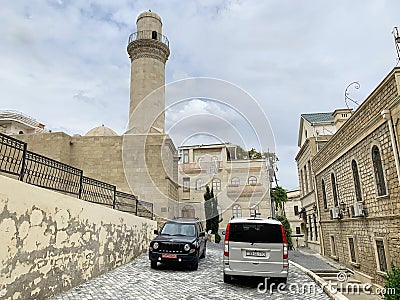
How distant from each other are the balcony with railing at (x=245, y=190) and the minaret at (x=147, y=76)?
39.3ft

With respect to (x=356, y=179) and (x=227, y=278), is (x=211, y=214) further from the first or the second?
(x=227, y=278)

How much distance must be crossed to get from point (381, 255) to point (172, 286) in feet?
26.5

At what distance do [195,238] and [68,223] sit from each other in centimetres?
467

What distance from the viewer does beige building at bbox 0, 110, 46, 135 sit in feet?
149

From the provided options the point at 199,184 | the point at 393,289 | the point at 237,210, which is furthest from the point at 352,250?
the point at 199,184

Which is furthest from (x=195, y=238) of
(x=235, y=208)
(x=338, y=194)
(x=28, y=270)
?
(x=235, y=208)

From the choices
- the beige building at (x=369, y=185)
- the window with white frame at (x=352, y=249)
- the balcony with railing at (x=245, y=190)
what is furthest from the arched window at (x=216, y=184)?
the window with white frame at (x=352, y=249)

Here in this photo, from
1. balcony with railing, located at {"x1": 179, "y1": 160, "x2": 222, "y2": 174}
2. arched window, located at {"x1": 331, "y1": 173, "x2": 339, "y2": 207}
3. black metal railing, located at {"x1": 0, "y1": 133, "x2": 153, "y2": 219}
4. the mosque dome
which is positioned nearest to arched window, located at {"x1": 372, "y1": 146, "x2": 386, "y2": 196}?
arched window, located at {"x1": 331, "y1": 173, "x2": 339, "y2": 207}

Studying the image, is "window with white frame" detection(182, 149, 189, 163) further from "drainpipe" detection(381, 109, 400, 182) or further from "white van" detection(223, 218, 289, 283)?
"white van" detection(223, 218, 289, 283)

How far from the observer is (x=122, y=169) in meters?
20.5

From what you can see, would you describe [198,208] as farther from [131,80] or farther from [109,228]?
[109,228]

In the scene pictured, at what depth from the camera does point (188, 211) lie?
26.1 m

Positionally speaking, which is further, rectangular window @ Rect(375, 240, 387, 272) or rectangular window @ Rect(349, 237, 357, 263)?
rectangular window @ Rect(349, 237, 357, 263)

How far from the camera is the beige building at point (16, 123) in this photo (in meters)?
45.5
